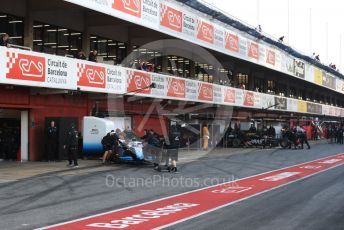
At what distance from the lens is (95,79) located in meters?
23.7

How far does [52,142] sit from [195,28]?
12927mm

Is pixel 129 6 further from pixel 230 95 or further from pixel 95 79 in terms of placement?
pixel 230 95

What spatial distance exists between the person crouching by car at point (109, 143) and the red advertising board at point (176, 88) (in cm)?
904

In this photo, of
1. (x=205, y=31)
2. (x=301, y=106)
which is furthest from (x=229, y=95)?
(x=301, y=106)

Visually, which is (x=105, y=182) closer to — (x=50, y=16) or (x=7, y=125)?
(x=7, y=125)

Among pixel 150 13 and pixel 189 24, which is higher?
pixel 189 24

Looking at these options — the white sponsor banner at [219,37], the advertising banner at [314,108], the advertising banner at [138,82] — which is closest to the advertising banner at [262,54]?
the white sponsor banner at [219,37]

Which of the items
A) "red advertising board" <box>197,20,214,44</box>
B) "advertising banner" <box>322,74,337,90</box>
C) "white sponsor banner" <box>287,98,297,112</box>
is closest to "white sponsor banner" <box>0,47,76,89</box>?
"red advertising board" <box>197,20,214,44</box>

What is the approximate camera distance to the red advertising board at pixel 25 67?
18516 millimetres

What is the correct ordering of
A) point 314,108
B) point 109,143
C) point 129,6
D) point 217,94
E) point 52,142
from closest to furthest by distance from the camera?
1. point 109,143
2. point 52,142
3. point 129,6
4. point 217,94
5. point 314,108

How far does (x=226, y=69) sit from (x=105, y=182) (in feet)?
104

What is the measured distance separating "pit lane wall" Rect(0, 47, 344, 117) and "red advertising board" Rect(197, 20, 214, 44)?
2.91 meters

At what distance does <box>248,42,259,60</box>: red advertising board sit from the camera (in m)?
41.1

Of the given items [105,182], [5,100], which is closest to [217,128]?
[5,100]
